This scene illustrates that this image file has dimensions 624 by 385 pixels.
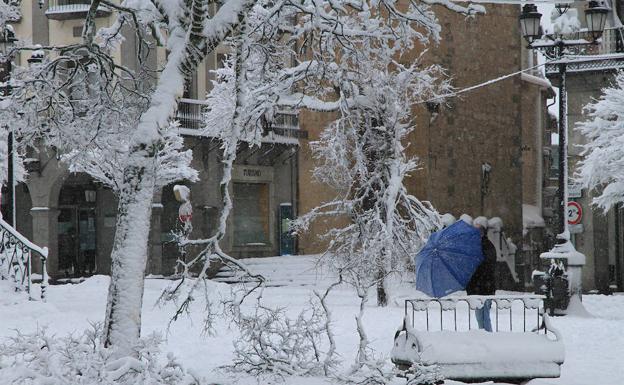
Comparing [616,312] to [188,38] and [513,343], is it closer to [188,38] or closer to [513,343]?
[513,343]

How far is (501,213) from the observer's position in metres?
40.0

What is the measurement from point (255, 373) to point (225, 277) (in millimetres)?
23749

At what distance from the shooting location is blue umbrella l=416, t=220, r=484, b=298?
37.3 feet

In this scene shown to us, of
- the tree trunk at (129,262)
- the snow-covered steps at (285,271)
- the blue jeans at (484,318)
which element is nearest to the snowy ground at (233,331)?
the tree trunk at (129,262)

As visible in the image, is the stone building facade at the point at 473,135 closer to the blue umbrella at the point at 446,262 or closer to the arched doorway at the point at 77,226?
the arched doorway at the point at 77,226

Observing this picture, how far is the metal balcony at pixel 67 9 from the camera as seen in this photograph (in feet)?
114

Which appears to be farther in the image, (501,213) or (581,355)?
(501,213)

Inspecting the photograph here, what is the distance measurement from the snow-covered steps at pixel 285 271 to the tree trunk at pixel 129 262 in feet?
70.1

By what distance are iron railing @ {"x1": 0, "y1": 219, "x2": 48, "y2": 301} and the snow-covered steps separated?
38.8ft

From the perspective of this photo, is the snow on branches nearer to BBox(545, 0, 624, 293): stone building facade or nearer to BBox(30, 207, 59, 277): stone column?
BBox(545, 0, 624, 293): stone building facade

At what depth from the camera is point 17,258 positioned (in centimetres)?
1992

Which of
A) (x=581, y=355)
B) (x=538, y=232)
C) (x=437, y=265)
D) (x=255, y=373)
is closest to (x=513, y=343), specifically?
(x=437, y=265)

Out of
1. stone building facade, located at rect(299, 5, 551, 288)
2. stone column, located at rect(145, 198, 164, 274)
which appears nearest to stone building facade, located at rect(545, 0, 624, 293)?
stone building facade, located at rect(299, 5, 551, 288)

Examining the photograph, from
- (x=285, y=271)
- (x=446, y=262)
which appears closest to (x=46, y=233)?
(x=285, y=271)
